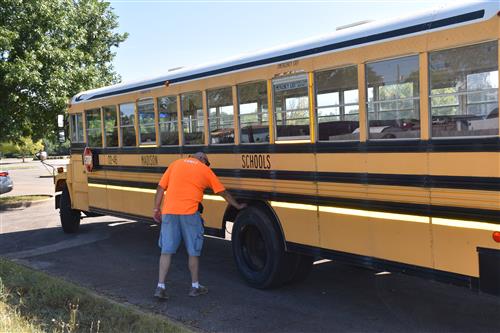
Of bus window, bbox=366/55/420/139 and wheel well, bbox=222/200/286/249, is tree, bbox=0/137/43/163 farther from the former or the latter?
bus window, bbox=366/55/420/139

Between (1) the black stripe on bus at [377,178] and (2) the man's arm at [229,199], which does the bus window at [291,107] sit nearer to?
(1) the black stripe on bus at [377,178]

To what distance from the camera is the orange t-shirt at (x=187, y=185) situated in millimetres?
5887

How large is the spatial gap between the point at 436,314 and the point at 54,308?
12.3 feet

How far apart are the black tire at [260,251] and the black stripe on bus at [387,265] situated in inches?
8.1

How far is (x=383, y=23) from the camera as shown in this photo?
4750mm

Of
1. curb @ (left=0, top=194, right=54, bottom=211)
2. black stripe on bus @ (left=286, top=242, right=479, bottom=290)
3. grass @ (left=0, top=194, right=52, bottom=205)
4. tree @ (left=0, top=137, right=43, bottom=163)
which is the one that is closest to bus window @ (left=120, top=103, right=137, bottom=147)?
black stripe on bus @ (left=286, top=242, right=479, bottom=290)

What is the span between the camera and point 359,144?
4906 millimetres

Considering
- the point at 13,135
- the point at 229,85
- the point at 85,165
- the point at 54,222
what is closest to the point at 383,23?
the point at 229,85

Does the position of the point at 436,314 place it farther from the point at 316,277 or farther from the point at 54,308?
the point at 54,308

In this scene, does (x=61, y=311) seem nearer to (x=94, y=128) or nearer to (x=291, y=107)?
(x=291, y=107)

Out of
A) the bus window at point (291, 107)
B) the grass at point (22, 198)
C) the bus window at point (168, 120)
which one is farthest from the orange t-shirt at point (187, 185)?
the grass at point (22, 198)

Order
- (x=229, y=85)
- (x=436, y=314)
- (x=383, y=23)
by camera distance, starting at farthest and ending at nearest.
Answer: (x=229, y=85), (x=436, y=314), (x=383, y=23)

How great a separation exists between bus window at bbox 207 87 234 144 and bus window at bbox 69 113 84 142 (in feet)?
13.1

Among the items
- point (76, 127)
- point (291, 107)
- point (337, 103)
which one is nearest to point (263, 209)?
point (291, 107)
